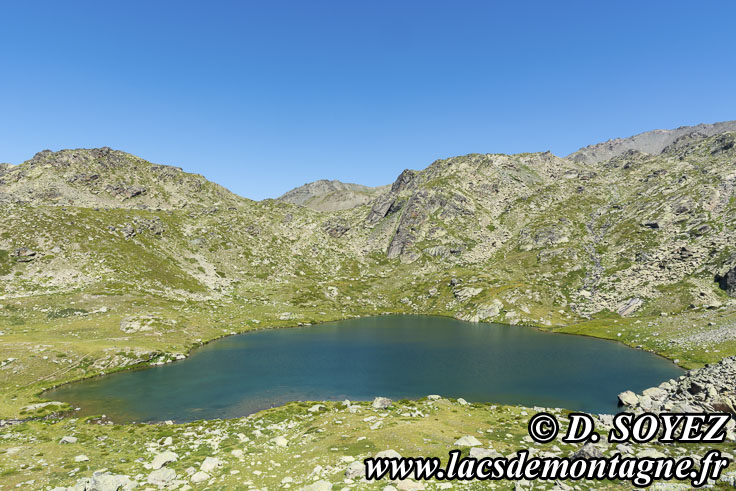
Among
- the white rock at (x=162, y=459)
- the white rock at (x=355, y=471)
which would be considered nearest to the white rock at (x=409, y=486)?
the white rock at (x=355, y=471)

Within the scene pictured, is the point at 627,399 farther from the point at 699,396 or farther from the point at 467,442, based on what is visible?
the point at 467,442

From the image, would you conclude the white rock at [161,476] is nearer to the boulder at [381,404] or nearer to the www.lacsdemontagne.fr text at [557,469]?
the www.lacsdemontagne.fr text at [557,469]

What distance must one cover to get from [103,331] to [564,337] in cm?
13832

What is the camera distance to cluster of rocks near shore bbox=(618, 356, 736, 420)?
116 feet

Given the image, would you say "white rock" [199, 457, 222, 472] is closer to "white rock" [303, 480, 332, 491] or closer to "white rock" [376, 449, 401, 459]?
"white rock" [303, 480, 332, 491]

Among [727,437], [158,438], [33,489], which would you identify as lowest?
[158,438]

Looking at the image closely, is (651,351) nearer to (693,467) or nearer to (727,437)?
(727,437)

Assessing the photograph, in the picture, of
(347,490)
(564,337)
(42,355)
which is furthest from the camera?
(564,337)

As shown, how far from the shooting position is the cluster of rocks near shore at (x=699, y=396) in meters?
35.5

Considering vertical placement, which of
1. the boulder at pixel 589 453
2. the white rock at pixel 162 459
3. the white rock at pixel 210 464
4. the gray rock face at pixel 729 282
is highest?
the gray rock face at pixel 729 282

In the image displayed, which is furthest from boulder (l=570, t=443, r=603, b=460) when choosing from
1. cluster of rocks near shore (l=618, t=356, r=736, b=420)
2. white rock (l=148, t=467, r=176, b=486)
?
white rock (l=148, t=467, r=176, b=486)

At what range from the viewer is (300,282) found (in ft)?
631

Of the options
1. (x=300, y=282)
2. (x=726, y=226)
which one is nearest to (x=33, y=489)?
(x=300, y=282)

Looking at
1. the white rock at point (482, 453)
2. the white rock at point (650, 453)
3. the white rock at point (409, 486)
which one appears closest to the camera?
the white rock at point (409, 486)
